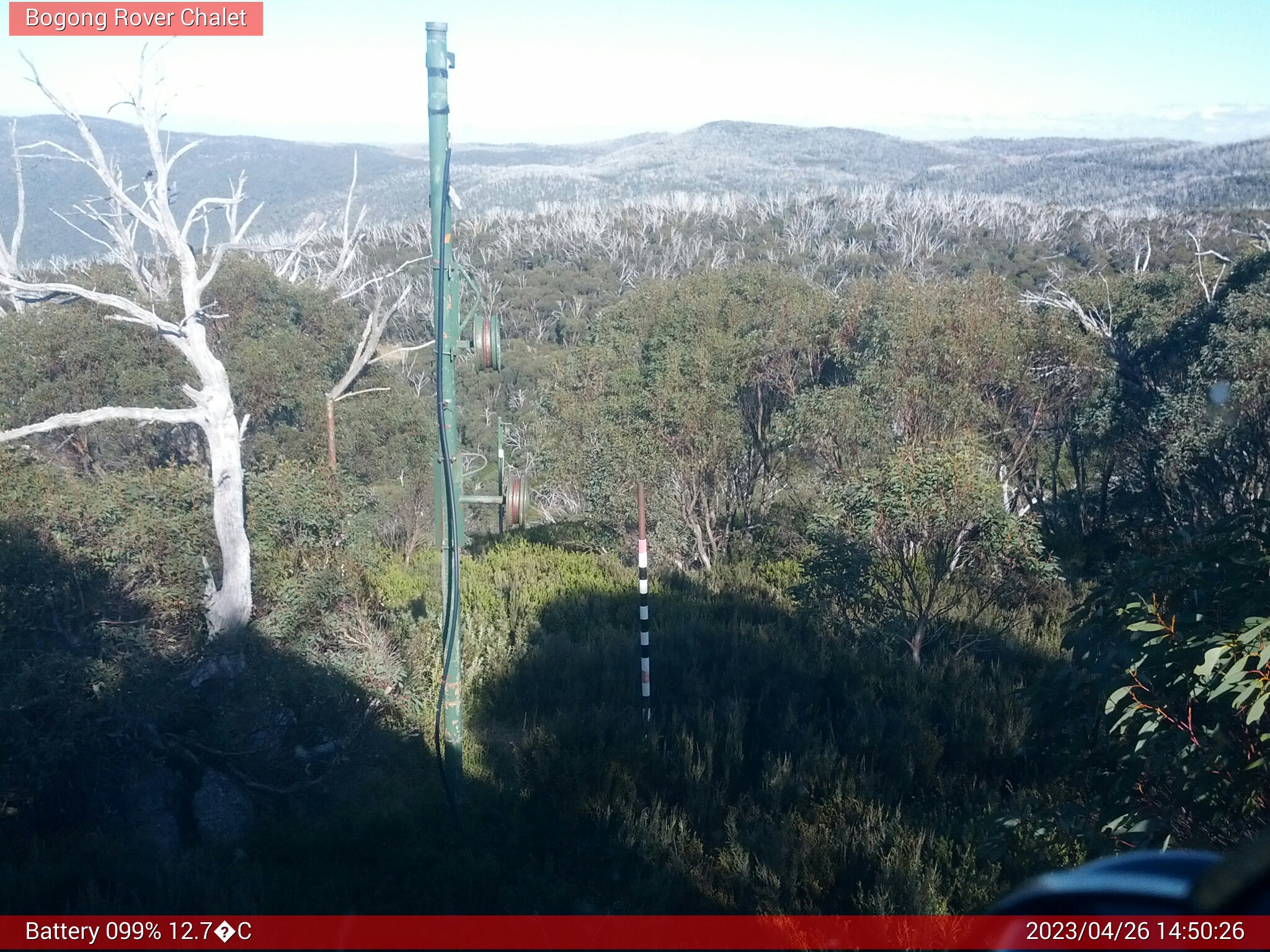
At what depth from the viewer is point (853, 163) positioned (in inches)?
4924

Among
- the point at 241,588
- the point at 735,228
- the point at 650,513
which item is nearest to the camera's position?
the point at 241,588

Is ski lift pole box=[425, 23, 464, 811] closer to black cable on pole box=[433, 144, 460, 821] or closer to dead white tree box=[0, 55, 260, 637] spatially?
black cable on pole box=[433, 144, 460, 821]

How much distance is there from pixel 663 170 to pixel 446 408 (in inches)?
4734

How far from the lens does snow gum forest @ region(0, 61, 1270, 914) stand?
492cm

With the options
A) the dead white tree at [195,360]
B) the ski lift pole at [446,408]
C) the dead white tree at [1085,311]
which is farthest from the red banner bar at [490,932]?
the dead white tree at [1085,311]

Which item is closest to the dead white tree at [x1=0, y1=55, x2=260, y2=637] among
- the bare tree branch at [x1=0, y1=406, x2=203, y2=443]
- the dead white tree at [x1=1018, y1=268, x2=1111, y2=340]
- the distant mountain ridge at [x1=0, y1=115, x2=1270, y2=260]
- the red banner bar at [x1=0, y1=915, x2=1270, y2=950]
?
the bare tree branch at [x1=0, y1=406, x2=203, y2=443]

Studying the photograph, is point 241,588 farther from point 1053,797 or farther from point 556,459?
point 1053,797

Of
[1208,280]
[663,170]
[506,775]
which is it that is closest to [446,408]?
[506,775]

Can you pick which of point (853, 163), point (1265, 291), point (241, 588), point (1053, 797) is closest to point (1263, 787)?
point (1053, 797)

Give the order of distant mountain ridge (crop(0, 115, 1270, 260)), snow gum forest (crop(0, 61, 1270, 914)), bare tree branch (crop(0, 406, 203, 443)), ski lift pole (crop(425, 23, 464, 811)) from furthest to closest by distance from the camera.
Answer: distant mountain ridge (crop(0, 115, 1270, 260)) < bare tree branch (crop(0, 406, 203, 443)) < ski lift pole (crop(425, 23, 464, 811)) < snow gum forest (crop(0, 61, 1270, 914))

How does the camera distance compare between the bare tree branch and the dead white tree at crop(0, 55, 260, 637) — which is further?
the dead white tree at crop(0, 55, 260, 637)

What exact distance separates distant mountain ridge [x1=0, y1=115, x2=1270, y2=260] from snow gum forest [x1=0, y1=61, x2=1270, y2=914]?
1553cm

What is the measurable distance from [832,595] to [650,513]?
4.50 meters

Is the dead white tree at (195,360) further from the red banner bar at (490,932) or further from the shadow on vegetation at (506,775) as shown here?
the red banner bar at (490,932)
